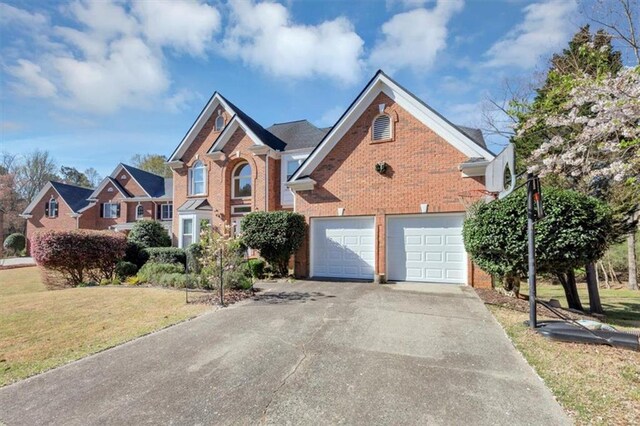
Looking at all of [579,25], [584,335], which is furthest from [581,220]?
[579,25]

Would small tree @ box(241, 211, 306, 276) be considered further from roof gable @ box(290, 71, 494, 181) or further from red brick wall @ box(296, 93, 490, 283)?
roof gable @ box(290, 71, 494, 181)

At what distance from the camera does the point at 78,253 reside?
1223 centimetres

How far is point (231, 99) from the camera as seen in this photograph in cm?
1994

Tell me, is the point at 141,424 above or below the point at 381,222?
below

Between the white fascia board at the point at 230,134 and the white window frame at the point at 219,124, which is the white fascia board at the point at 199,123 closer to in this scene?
the white window frame at the point at 219,124

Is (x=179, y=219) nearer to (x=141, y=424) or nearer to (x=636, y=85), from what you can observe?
(x=141, y=424)

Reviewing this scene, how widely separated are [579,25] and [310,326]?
13.8m

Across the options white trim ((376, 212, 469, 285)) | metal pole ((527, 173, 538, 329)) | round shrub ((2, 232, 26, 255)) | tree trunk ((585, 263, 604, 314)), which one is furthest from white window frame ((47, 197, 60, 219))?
tree trunk ((585, 263, 604, 314))

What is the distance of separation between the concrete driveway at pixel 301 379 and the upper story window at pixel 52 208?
3643 centimetres

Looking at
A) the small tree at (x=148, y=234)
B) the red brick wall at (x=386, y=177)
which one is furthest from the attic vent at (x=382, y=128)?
the small tree at (x=148, y=234)

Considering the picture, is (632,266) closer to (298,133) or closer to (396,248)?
(396,248)

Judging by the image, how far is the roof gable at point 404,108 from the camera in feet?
34.4

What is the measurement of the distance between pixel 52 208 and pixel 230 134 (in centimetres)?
2727

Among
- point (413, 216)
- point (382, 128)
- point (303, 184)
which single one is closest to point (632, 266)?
point (413, 216)
